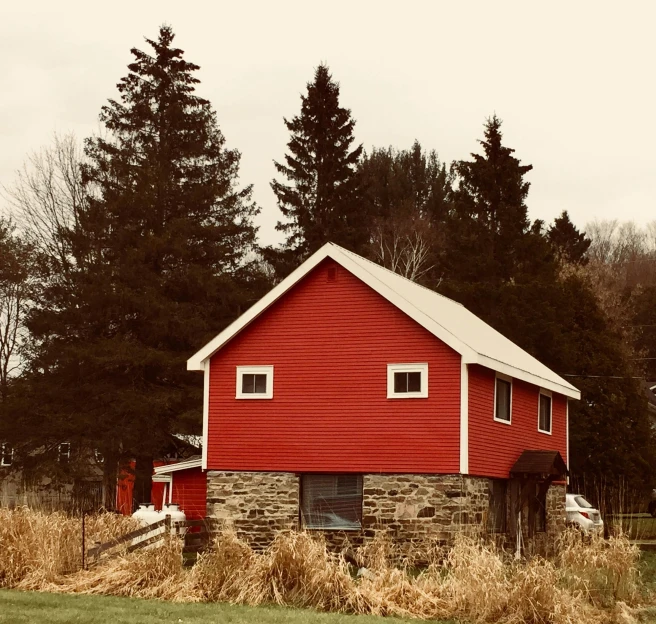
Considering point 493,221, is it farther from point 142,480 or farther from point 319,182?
point 142,480

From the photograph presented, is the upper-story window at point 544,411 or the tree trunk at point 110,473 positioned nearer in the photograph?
the upper-story window at point 544,411

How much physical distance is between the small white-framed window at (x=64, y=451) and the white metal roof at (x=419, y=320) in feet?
48.7

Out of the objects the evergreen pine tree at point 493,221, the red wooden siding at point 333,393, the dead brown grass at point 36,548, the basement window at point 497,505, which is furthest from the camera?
the evergreen pine tree at point 493,221

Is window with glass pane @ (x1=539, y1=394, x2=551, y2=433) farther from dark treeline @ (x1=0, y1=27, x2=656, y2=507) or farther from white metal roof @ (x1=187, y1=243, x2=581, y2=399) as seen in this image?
dark treeline @ (x1=0, y1=27, x2=656, y2=507)

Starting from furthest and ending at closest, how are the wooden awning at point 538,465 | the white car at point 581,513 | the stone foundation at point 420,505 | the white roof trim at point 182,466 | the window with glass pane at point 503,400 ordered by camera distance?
1. the white car at point 581,513
2. the white roof trim at point 182,466
3. the wooden awning at point 538,465
4. the window with glass pane at point 503,400
5. the stone foundation at point 420,505

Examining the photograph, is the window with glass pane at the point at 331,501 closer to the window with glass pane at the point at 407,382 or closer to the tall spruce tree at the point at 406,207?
the window with glass pane at the point at 407,382

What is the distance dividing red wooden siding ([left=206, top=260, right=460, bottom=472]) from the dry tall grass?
6.99 m

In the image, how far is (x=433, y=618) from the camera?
1516 centimetres

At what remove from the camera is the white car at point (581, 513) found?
33656 mm

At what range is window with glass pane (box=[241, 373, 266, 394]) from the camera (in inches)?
1077

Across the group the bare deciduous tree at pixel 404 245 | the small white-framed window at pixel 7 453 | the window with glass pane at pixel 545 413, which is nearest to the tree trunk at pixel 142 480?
the small white-framed window at pixel 7 453

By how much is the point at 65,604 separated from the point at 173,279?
86.2 feet

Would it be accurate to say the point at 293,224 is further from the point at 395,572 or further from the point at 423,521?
the point at 395,572

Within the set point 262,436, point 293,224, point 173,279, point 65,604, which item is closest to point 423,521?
point 262,436
